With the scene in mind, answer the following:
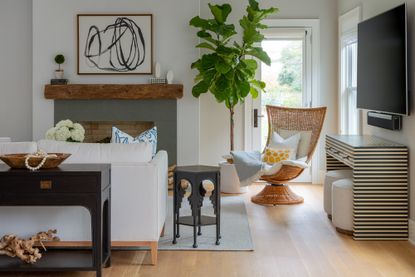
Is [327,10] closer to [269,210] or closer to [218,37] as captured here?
[218,37]

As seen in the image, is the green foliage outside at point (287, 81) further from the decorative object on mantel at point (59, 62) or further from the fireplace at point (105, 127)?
the decorative object on mantel at point (59, 62)

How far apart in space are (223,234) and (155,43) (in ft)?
10.2

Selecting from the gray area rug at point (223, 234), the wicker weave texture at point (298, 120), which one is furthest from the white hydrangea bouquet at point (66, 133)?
the wicker weave texture at point (298, 120)

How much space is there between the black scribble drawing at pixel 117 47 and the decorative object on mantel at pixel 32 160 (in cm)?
384

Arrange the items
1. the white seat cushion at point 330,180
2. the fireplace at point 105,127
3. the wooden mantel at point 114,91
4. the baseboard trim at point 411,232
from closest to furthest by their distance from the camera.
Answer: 1. the baseboard trim at point 411,232
2. the white seat cushion at point 330,180
3. the wooden mantel at point 114,91
4. the fireplace at point 105,127

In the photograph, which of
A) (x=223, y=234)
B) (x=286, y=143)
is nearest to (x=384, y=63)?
(x=286, y=143)

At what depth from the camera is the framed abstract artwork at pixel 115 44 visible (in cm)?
738

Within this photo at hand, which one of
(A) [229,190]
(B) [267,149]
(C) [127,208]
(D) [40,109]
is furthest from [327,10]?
(C) [127,208]

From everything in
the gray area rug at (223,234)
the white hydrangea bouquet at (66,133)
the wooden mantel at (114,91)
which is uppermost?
the wooden mantel at (114,91)

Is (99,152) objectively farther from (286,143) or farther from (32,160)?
(286,143)

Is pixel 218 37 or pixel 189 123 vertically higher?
pixel 218 37

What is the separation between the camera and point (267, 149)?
6.80 metres

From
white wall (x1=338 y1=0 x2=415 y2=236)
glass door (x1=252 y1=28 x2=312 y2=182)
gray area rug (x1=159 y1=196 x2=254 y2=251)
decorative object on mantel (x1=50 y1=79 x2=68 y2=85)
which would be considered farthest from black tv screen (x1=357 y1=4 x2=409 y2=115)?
decorative object on mantel (x1=50 y1=79 x2=68 y2=85)

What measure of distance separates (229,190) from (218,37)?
1714 millimetres
